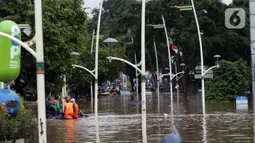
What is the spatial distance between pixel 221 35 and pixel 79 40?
97.0 feet

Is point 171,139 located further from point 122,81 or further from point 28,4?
point 122,81

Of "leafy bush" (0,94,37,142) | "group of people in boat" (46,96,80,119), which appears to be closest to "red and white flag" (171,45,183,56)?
"group of people in boat" (46,96,80,119)

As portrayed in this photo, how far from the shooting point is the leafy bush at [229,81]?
54938mm

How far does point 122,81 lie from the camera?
527ft

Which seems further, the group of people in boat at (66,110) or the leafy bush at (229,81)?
the leafy bush at (229,81)

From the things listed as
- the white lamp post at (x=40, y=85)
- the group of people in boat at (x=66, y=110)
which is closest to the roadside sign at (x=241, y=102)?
the group of people in boat at (x=66, y=110)

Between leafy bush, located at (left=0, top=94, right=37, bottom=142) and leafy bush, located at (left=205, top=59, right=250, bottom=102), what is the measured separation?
39723 mm

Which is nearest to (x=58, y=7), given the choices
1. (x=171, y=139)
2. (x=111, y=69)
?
(x=171, y=139)

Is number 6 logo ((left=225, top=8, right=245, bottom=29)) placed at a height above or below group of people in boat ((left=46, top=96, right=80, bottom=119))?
above

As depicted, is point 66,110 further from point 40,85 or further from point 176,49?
point 176,49

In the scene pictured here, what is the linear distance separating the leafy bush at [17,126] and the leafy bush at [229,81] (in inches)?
1564

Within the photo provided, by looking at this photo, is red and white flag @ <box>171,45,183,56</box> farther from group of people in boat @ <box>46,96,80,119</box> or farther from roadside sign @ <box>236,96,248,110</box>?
group of people in boat @ <box>46,96,80,119</box>

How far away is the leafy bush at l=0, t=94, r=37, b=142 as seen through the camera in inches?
595

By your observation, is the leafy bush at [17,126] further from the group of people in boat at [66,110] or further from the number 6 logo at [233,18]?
the group of people in boat at [66,110]
